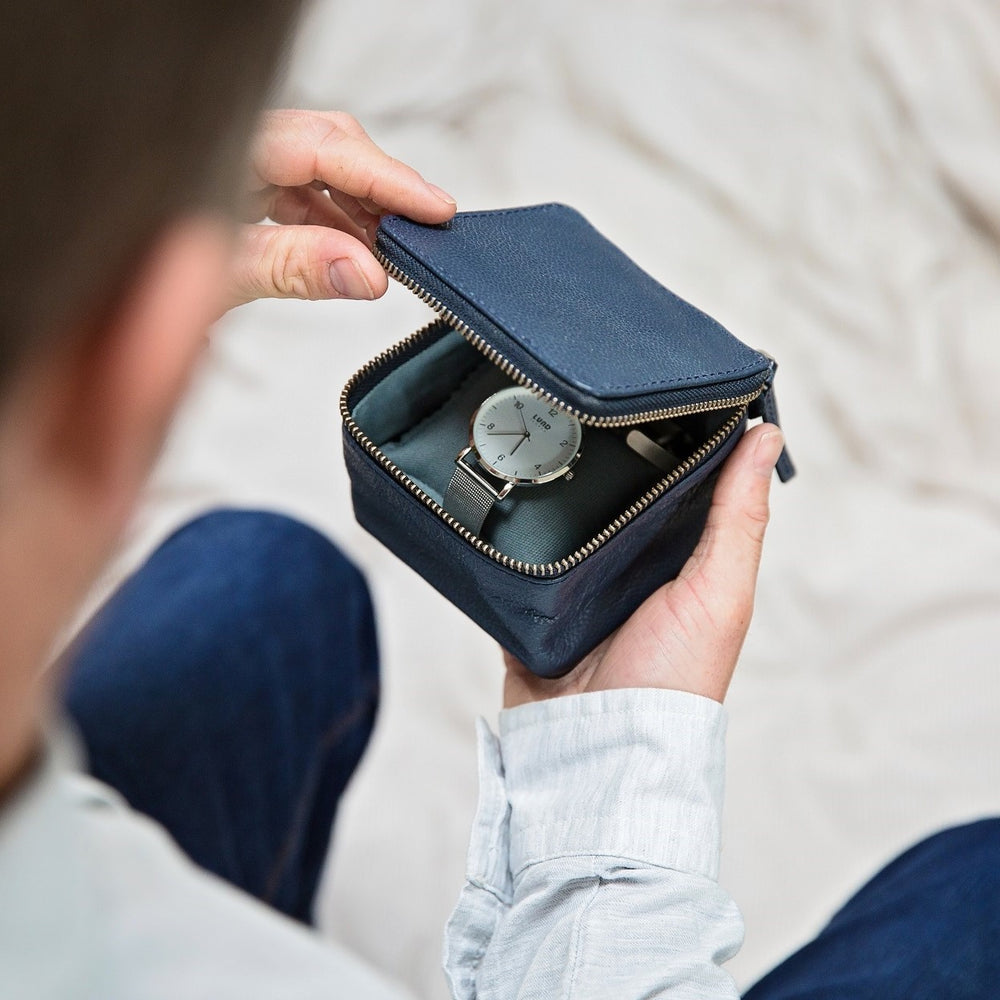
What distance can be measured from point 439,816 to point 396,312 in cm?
49

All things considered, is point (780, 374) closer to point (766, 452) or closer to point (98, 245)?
point (766, 452)

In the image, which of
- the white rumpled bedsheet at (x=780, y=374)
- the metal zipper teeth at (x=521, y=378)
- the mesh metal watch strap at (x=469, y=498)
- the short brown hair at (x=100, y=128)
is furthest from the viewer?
the white rumpled bedsheet at (x=780, y=374)

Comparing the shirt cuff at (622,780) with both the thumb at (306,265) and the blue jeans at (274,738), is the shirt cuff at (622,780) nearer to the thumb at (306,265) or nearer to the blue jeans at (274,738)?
the blue jeans at (274,738)

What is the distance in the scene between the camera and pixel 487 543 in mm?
620

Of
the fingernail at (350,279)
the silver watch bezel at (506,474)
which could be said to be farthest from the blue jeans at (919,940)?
the fingernail at (350,279)

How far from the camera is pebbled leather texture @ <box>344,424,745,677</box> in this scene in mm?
603

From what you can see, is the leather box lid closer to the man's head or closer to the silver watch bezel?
the silver watch bezel

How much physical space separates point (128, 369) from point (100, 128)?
0.18ft

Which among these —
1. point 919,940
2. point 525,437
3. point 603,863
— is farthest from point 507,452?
point 919,940

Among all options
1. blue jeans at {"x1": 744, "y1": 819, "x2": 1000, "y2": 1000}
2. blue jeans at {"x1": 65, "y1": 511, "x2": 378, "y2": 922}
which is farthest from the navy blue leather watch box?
blue jeans at {"x1": 744, "y1": 819, "x2": 1000, "y2": 1000}

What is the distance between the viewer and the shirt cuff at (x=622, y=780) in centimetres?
56

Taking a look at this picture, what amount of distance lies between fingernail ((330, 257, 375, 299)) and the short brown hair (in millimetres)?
366

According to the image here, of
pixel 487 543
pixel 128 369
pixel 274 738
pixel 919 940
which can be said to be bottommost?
pixel 274 738

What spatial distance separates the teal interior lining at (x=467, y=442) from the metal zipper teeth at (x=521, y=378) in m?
0.09
